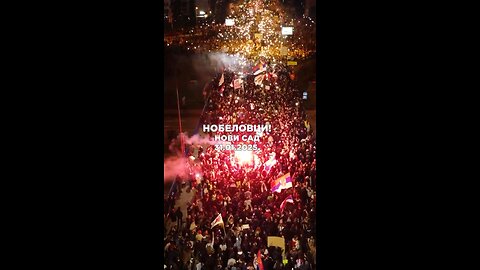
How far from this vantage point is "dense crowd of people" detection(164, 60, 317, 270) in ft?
9.78

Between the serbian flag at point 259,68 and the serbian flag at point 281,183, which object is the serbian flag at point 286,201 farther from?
the serbian flag at point 259,68

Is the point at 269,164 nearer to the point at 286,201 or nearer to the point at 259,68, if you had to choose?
the point at 286,201

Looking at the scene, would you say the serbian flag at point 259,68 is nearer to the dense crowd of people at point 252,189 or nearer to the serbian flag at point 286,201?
the dense crowd of people at point 252,189

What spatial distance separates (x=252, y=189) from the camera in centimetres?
301

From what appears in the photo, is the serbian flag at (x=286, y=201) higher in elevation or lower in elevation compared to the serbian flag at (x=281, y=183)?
lower

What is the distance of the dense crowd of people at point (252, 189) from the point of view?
9.78 ft

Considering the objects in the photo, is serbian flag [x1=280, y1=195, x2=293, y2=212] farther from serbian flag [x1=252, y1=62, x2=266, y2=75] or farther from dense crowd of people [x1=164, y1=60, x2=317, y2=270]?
serbian flag [x1=252, y1=62, x2=266, y2=75]

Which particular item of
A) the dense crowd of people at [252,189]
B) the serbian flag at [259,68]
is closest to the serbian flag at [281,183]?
the dense crowd of people at [252,189]

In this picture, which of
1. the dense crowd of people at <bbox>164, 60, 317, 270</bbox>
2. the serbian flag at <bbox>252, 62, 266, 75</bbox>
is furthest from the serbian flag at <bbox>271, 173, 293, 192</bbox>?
the serbian flag at <bbox>252, 62, 266, 75</bbox>

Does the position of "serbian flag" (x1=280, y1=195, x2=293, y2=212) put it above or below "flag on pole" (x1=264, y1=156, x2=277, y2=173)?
below

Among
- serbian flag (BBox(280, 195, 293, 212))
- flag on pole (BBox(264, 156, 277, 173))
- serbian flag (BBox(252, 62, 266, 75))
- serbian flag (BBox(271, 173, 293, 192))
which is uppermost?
serbian flag (BBox(252, 62, 266, 75))

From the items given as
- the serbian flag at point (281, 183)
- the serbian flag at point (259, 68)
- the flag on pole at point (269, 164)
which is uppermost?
the serbian flag at point (259, 68)

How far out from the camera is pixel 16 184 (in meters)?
2.83
